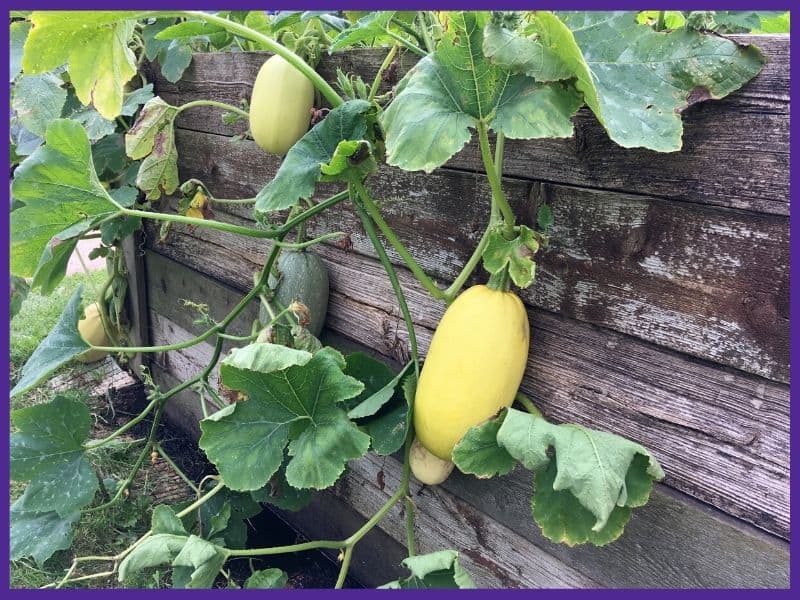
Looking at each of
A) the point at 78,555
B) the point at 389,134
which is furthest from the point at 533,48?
the point at 78,555

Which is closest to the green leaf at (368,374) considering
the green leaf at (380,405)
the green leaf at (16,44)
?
the green leaf at (380,405)

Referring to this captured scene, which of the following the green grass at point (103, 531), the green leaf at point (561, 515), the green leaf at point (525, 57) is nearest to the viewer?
the green leaf at point (525, 57)

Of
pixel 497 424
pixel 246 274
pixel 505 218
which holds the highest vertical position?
pixel 505 218

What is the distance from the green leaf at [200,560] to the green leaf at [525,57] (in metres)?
0.78

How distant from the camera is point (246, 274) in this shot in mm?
1550

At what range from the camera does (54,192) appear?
3.38ft

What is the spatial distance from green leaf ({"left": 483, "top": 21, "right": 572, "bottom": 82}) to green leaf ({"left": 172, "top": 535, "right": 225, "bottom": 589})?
0.78m

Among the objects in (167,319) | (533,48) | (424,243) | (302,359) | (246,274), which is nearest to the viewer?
(533,48)

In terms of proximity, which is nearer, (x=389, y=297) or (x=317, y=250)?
(x=389, y=297)

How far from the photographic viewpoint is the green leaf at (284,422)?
926 mm

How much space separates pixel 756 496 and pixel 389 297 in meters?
0.66

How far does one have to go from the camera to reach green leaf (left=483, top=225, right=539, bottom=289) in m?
0.80

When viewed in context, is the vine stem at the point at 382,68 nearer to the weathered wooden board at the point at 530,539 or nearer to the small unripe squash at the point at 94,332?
the weathered wooden board at the point at 530,539

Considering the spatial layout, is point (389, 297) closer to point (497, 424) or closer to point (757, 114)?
point (497, 424)
